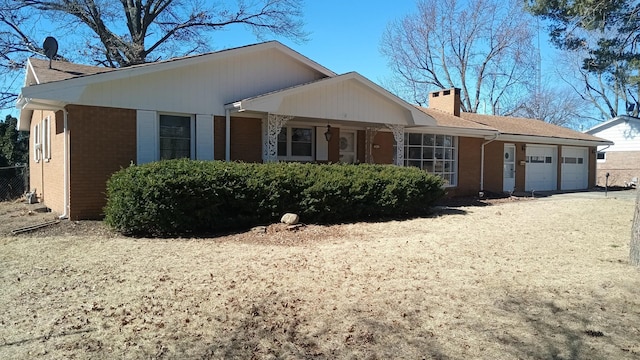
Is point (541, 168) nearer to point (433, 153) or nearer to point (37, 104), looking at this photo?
point (433, 153)

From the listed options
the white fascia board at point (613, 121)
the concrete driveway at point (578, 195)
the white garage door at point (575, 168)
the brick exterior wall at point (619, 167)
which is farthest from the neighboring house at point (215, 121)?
the white fascia board at point (613, 121)

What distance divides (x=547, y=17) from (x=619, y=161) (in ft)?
68.5

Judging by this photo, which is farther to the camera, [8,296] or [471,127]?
[471,127]

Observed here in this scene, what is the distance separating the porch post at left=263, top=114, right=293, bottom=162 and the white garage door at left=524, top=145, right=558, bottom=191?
13205 millimetres

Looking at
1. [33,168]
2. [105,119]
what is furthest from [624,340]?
[33,168]

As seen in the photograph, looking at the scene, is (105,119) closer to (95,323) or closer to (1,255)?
(1,255)

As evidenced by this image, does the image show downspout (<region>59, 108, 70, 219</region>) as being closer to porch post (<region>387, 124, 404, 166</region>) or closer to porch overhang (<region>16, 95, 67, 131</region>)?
porch overhang (<region>16, 95, 67, 131</region>)

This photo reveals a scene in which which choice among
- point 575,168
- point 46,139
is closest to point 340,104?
point 46,139

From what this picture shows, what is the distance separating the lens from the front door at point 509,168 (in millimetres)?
19594

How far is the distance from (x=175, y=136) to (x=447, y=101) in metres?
13.6

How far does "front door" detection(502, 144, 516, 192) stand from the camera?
19594mm

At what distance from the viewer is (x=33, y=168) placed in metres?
16.2

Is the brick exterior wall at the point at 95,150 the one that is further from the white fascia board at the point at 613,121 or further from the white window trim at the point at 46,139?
the white fascia board at the point at 613,121

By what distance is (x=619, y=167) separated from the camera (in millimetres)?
29109
